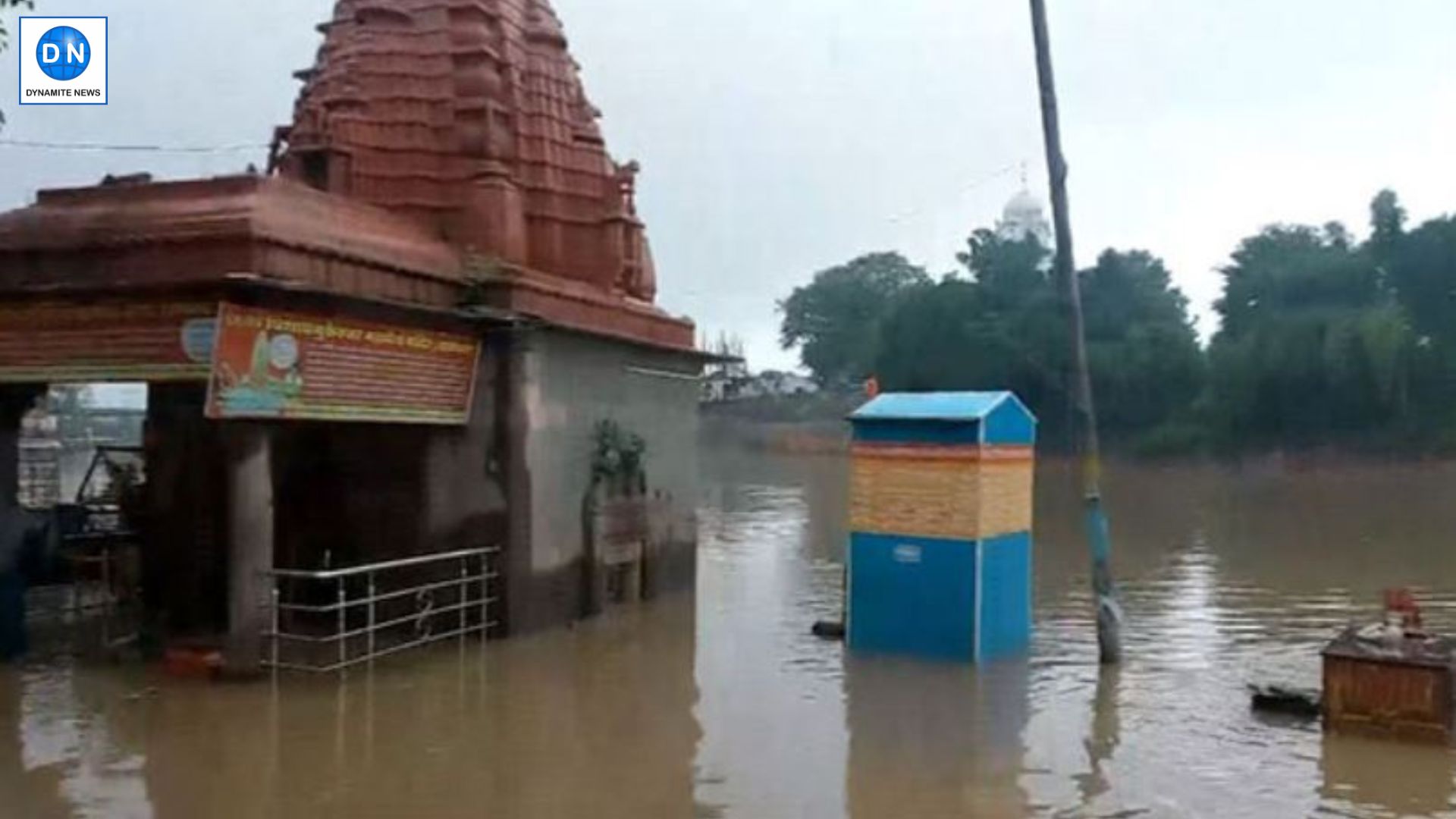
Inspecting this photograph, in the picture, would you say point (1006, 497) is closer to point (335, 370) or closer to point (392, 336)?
point (392, 336)

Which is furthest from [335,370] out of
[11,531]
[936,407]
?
[936,407]

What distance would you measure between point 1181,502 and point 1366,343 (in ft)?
45.1

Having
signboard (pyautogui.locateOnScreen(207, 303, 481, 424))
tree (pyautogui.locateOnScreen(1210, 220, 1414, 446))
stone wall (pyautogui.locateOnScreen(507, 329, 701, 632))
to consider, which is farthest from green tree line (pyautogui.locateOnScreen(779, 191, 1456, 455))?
signboard (pyautogui.locateOnScreen(207, 303, 481, 424))

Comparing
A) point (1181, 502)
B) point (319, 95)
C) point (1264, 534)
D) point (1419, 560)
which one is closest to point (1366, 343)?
point (1181, 502)

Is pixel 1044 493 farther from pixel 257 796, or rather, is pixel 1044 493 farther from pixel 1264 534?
pixel 257 796

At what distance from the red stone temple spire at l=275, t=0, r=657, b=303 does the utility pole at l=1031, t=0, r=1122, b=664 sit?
599 cm

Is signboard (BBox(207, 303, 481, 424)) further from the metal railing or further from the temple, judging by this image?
the metal railing

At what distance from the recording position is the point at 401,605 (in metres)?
15.1

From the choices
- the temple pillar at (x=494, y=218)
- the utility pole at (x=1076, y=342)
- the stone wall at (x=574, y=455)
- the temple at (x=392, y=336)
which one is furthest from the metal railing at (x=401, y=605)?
the utility pole at (x=1076, y=342)

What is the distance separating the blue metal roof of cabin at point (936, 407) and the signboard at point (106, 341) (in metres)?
6.01

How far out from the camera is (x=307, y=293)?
1238cm

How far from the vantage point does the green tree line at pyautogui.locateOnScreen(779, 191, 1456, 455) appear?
4856 cm

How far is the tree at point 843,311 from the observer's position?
78.9 meters

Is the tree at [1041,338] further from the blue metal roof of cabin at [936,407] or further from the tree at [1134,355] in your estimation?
the blue metal roof of cabin at [936,407]
